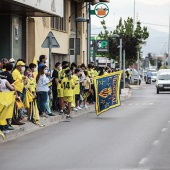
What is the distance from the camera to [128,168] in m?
11.7

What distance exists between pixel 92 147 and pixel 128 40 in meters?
64.1

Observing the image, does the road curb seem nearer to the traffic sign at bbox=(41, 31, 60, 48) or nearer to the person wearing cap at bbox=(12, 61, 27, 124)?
the person wearing cap at bbox=(12, 61, 27, 124)

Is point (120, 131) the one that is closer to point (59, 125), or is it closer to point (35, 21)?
point (59, 125)

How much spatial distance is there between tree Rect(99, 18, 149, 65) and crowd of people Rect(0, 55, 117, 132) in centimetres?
4906

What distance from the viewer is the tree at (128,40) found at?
78812 mm

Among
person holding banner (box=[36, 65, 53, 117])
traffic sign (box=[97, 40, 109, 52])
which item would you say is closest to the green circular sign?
traffic sign (box=[97, 40, 109, 52])

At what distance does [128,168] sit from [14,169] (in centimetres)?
181

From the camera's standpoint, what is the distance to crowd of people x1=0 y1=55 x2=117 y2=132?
19.0 metres

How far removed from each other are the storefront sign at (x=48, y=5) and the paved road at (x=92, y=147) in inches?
275

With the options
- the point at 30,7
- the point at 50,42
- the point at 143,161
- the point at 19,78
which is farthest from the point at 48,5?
the point at 143,161

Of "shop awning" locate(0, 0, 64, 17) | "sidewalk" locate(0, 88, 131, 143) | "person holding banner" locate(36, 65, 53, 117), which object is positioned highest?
"shop awning" locate(0, 0, 64, 17)

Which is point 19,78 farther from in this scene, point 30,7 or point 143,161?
point 30,7

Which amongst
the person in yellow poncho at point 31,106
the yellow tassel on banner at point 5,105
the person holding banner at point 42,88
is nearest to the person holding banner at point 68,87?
the person holding banner at point 42,88

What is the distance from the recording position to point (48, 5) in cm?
3100
